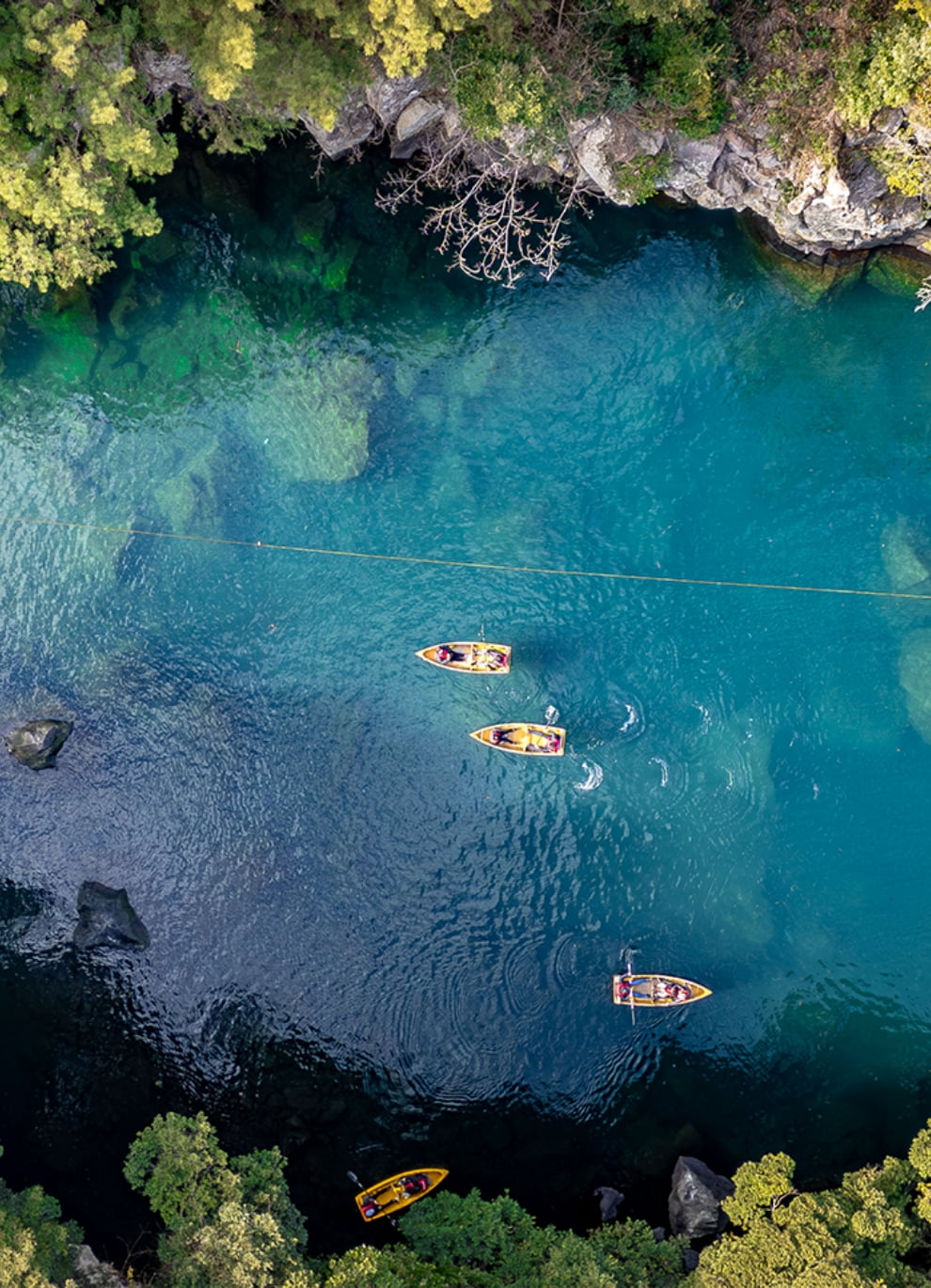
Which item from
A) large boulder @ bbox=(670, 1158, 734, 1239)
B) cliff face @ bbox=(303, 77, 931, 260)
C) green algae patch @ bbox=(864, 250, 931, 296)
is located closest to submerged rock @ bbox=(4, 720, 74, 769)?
cliff face @ bbox=(303, 77, 931, 260)

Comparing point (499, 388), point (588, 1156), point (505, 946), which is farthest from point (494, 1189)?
point (499, 388)

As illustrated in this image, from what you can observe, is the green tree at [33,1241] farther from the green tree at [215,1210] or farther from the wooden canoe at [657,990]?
the wooden canoe at [657,990]

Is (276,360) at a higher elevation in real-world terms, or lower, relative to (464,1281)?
higher

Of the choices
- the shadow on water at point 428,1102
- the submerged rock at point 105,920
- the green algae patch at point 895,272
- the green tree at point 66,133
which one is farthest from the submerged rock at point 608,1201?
the green tree at point 66,133

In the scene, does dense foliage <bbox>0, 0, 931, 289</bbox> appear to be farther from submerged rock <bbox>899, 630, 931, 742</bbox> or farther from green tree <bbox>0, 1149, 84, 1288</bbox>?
green tree <bbox>0, 1149, 84, 1288</bbox>

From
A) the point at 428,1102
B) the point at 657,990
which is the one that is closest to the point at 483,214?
the point at 657,990

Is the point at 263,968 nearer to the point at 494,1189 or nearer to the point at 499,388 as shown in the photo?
the point at 494,1189

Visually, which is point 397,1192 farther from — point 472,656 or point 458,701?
point 472,656

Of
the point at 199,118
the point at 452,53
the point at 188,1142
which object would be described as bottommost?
the point at 188,1142
